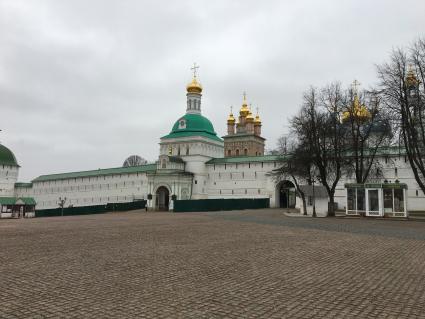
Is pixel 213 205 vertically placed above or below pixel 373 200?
below

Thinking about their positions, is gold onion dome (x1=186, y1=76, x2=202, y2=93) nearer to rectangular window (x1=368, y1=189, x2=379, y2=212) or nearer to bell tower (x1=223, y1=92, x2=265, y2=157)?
bell tower (x1=223, y1=92, x2=265, y2=157)

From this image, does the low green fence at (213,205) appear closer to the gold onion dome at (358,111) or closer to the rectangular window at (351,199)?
the rectangular window at (351,199)

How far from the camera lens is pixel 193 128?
60.9m

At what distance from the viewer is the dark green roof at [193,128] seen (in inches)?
2367

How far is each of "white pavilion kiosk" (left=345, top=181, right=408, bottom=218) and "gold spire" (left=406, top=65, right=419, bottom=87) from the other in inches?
273

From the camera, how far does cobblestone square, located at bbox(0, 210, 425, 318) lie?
209 inches

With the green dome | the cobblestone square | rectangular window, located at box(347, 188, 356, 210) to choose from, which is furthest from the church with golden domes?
the cobblestone square

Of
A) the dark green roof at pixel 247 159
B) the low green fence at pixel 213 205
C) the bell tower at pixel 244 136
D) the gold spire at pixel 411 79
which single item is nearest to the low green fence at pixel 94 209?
the low green fence at pixel 213 205

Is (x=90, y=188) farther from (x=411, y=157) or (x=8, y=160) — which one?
(x=411, y=157)

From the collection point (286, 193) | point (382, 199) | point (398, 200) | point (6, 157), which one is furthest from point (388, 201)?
point (6, 157)

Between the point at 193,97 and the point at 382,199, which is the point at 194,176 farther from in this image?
the point at 382,199

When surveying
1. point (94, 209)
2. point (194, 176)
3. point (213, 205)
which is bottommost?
point (94, 209)

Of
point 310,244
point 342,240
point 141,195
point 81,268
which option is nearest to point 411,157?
point 342,240

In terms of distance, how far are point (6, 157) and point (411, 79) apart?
78835mm
